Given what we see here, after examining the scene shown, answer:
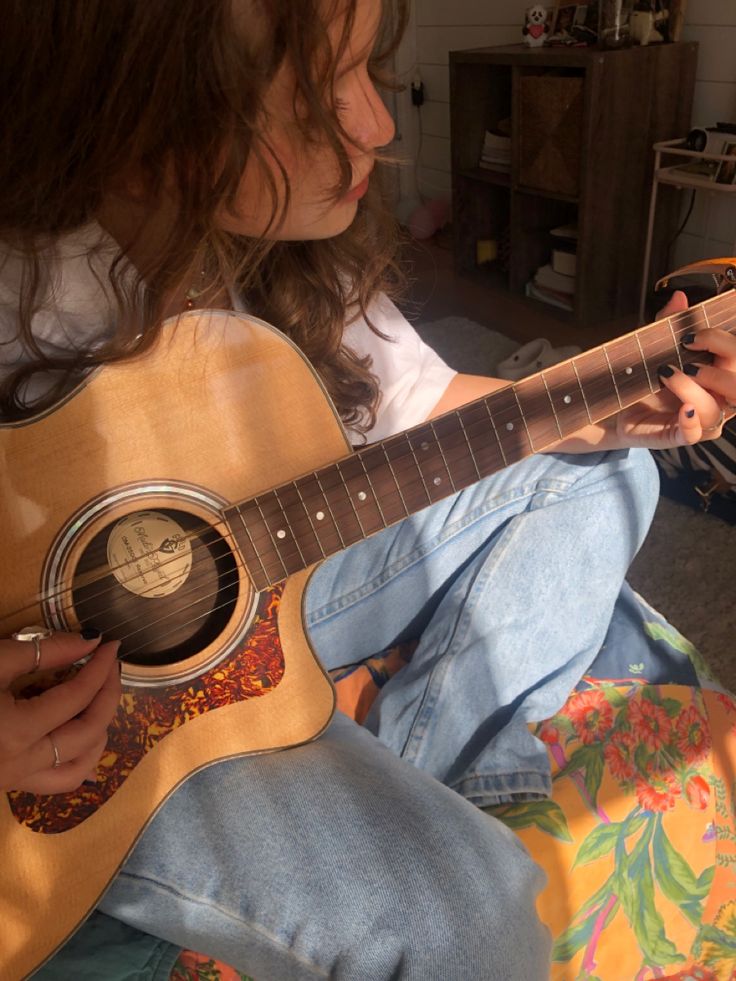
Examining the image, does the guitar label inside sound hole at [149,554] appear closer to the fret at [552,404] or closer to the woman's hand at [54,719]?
the woman's hand at [54,719]

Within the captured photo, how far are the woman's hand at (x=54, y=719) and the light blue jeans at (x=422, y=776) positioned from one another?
0.35 feet

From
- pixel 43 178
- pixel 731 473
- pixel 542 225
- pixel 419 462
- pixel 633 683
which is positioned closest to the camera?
pixel 43 178

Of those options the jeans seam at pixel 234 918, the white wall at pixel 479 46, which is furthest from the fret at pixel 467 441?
the white wall at pixel 479 46

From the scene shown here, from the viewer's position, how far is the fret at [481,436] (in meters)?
0.81

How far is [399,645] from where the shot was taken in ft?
3.55

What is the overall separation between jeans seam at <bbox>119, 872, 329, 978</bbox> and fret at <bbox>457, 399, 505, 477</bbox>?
467 mm

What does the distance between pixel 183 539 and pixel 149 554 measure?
3 centimetres

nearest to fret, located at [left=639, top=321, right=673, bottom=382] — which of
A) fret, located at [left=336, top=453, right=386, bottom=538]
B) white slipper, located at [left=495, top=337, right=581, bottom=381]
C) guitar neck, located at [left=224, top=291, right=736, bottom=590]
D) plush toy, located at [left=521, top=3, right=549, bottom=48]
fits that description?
guitar neck, located at [left=224, top=291, right=736, bottom=590]

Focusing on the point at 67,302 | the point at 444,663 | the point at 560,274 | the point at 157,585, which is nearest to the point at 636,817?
the point at 444,663

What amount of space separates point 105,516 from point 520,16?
2.62 metres

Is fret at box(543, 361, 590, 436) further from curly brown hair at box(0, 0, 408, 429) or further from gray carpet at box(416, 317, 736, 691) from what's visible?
gray carpet at box(416, 317, 736, 691)

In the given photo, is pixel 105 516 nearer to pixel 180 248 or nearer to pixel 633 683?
pixel 180 248

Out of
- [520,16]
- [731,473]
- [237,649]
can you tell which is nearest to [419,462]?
[237,649]

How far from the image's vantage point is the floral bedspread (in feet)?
2.88
